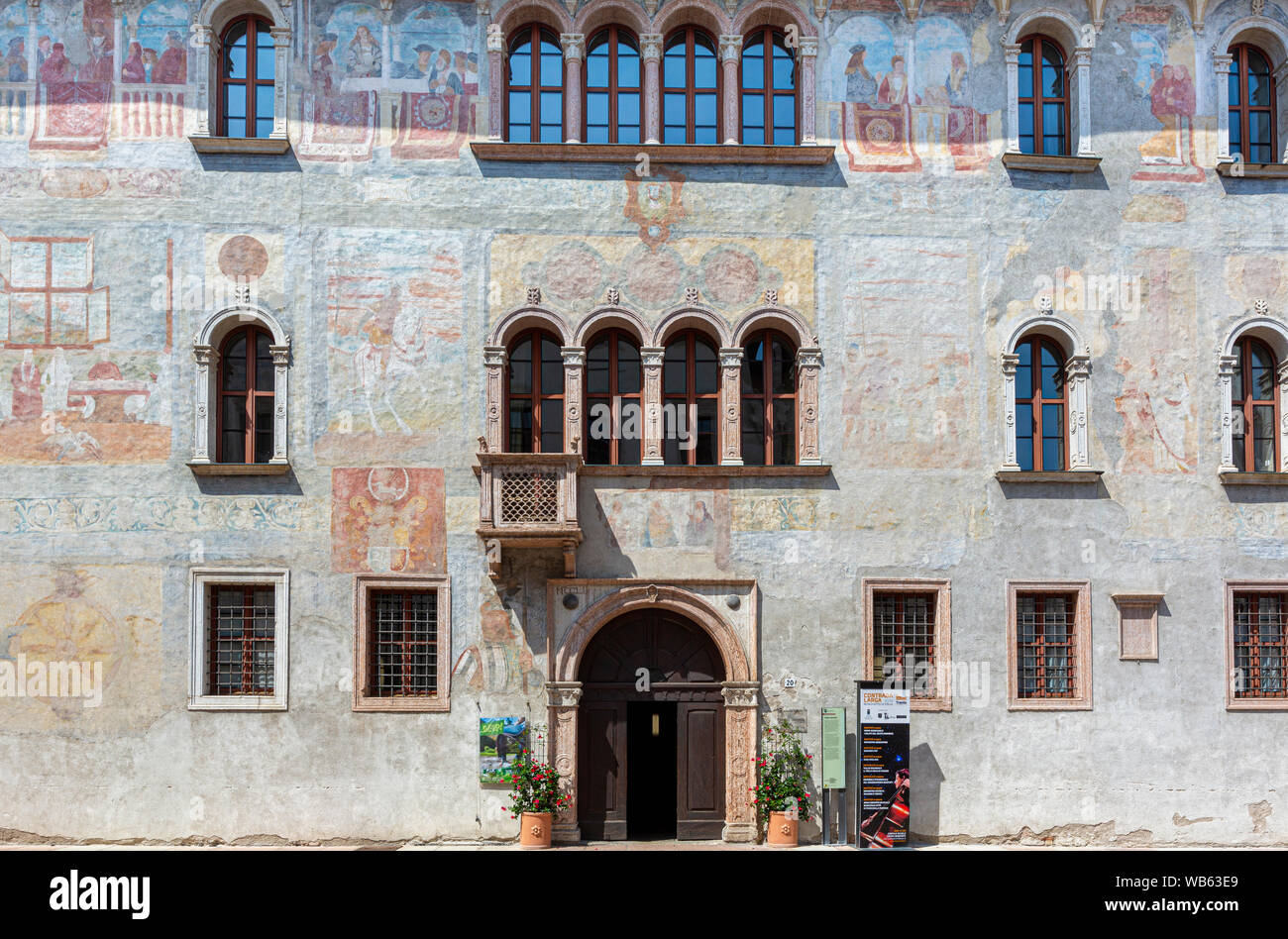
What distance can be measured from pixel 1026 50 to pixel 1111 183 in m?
2.24

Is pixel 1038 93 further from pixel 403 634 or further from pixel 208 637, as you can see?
pixel 208 637

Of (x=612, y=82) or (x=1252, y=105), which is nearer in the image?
(x=612, y=82)

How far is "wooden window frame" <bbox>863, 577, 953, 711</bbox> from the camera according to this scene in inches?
658

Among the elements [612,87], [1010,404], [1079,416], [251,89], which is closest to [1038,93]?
[1010,404]

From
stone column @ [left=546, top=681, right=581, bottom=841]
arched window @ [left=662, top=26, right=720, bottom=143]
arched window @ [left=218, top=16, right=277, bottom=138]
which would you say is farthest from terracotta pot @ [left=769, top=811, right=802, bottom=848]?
arched window @ [left=218, top=16, right=277, bottom=138]

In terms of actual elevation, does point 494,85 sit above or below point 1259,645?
above

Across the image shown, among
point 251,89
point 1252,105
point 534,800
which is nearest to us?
point 534,800

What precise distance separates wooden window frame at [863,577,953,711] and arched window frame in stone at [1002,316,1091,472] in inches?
76.9

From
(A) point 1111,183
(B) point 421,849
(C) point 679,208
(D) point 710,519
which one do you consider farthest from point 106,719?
(A) point 1111,183

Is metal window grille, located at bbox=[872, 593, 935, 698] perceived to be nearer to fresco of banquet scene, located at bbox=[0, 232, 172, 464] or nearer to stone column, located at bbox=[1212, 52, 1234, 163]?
stone column, located at bbox=[1212, 52, 1234, 163]

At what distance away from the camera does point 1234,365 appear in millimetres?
17359

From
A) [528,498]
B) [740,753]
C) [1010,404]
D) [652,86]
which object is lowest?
[740,753]

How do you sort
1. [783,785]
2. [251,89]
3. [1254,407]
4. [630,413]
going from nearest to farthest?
[783,785]
[630,413]
[251,89]
[1254,407]

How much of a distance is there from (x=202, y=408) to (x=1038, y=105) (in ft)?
39.9
